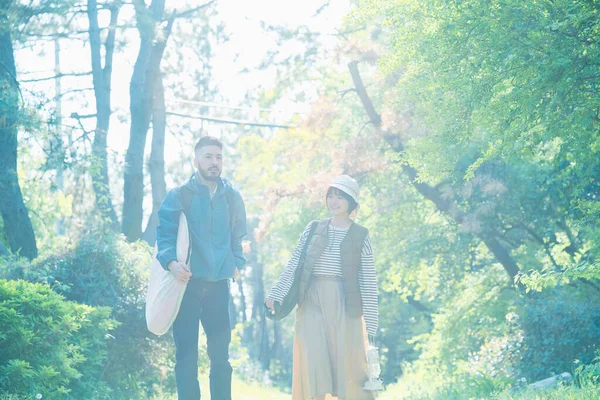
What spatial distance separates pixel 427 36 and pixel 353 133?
13871mm

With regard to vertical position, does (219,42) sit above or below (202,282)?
above

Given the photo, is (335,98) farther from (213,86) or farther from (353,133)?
(213,86)

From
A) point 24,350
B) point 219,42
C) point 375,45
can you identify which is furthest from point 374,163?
point 219,42

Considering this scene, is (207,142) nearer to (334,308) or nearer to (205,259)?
(205,259)

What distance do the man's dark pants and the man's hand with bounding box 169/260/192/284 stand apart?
0.94 feet

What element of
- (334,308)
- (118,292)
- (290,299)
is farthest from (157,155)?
(334,308)

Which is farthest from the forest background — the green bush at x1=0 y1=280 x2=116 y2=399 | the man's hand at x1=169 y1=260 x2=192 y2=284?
the man's hand at x1=169 y1=260 x2=192 y2=284

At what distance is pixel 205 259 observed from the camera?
642 cm

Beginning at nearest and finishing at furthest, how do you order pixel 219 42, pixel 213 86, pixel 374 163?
pixel 374 163, pixel 219 42, pixel 213 86

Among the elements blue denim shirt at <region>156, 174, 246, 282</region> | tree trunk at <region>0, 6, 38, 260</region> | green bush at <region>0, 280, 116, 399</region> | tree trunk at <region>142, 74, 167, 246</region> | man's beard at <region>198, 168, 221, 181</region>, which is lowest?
green bush at <region>0, 280, 116, 399</region>

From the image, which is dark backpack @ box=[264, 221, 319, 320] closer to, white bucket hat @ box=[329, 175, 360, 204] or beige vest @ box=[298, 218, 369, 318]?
beige vest @ box=[298, 218, 369, 318]

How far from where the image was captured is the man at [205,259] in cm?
640

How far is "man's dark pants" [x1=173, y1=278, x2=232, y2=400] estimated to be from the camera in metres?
6.39

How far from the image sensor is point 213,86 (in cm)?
3506
